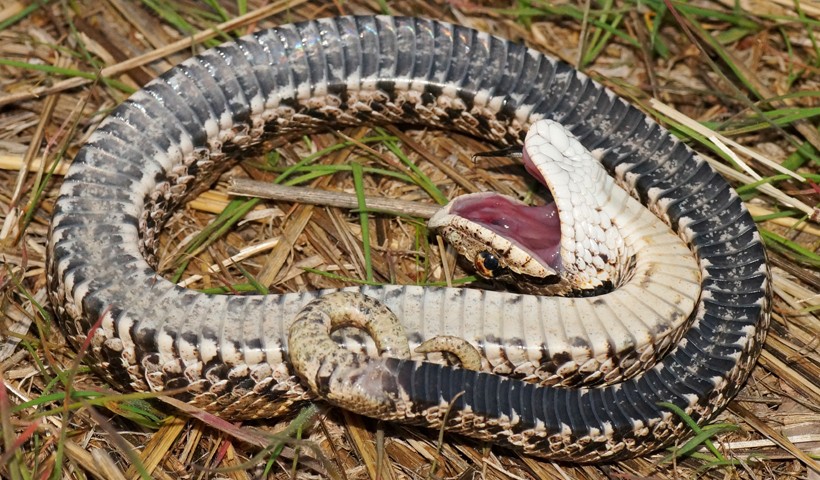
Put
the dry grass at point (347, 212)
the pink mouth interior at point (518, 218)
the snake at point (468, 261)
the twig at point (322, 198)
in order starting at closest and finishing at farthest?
the snake at point (468, 261) → the dry grass at point (347, 212) → the pink mouth interior at point (518, 218) → the twig at point (322, 198)

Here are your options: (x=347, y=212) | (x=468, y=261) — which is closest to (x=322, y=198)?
(x=347, y=212)

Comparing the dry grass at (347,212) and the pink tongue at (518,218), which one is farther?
the pink tongue at (518,218)

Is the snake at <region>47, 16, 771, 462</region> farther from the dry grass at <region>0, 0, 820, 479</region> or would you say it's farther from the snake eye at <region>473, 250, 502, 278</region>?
the dry grass at <region>0, 0, 820, 479</region>

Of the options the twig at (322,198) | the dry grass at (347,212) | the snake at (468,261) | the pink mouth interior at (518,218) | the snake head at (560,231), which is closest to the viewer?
the snake at (468,261)

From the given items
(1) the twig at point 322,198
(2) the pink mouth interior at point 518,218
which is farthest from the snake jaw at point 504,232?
(1) the twig at point 322,198

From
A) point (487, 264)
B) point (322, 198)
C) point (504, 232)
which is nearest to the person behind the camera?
point (487, 264)

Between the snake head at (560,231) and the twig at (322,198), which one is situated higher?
the snake head at (560,231)

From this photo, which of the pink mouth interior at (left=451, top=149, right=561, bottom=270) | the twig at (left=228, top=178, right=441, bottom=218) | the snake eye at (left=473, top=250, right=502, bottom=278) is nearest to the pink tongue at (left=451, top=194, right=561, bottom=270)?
the pink mouth interior at (left=451, top=149, right=561, bottom=270)

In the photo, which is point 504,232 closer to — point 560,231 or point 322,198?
point 560,231

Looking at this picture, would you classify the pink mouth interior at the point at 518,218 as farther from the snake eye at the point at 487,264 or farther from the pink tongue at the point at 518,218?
the snake eye at the point at 487,264
